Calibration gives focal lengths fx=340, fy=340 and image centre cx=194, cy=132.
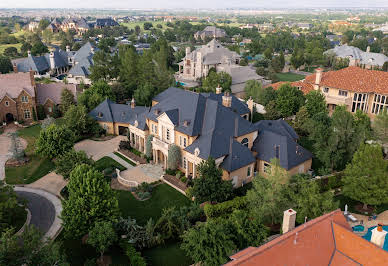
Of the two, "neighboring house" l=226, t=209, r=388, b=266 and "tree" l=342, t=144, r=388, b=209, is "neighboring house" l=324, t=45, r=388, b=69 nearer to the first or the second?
"tree" l=342, t=144, r=388, b=209

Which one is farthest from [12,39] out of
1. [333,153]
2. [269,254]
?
[269,254]

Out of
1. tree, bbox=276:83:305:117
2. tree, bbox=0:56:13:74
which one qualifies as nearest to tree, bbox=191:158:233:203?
tree, bbox=276:83:305:117

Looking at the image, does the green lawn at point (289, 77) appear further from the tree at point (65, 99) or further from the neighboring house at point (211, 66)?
the tree at point (65, 99)

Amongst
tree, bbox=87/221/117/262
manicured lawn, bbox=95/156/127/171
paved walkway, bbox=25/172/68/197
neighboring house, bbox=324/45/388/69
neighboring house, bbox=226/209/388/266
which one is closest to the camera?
neighboring house, bbox=226/209/388/266

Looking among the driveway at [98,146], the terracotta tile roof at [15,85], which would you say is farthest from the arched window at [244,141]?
the terracotta tile roof at [15,85]

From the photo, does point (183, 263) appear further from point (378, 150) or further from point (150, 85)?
point (150, 85)

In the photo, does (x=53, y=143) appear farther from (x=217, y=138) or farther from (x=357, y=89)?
(x=357, y=89)
